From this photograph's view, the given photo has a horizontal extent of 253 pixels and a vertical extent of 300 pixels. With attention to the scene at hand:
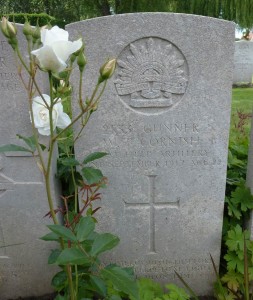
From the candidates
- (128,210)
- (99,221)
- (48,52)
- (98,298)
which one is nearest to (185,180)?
(128,210)

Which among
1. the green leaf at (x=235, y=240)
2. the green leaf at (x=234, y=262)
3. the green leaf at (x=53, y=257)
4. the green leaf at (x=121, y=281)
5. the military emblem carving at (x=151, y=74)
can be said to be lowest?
the green leaf at (x=234, y=262)

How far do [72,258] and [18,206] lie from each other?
1150 millimetres

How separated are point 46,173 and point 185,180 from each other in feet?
3.65

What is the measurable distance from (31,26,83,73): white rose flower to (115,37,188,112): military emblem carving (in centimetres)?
87

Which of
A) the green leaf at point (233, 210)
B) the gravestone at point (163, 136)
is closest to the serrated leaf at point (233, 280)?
the gravestone at point (163, 136)

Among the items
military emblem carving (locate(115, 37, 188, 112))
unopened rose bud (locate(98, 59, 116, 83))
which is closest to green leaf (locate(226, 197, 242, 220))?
military emblem carving (locate(115, 37, 188, 112))

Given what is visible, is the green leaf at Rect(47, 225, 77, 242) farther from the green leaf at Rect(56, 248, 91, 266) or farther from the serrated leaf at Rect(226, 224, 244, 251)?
the serrated leaf at Rect(226, 224, 244, 251)

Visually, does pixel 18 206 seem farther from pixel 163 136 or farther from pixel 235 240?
pixel 235 240

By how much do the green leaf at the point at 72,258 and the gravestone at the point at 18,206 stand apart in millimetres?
1005

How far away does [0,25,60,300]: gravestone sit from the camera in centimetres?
188

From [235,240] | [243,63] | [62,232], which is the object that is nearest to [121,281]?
[62,232]

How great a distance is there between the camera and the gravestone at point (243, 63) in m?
11.2

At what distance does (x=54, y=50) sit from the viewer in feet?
3.05

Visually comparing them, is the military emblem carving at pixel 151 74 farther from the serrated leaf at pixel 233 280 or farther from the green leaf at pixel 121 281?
the serrated leaf at pixel 233 280
